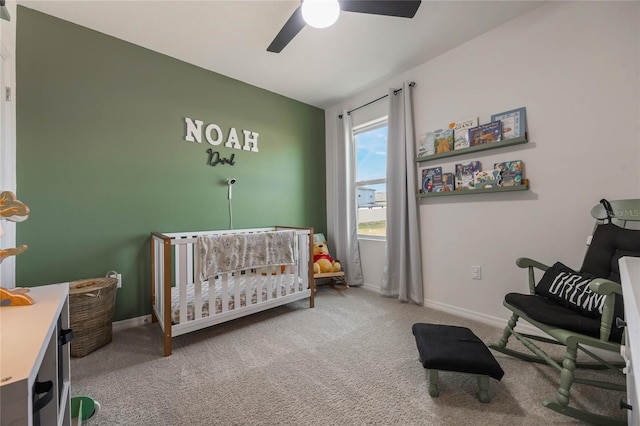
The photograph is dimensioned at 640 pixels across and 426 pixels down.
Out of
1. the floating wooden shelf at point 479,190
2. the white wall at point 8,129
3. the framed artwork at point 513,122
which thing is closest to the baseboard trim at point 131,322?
the white wall at point 8,129

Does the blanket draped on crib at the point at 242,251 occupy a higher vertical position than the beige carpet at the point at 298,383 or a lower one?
higher

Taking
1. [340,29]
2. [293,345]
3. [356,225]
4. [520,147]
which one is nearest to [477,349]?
[293,345]

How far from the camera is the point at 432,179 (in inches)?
98.7

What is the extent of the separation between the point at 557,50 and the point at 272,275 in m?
2.80

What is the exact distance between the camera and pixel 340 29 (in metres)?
2.07

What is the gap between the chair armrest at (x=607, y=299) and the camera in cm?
112

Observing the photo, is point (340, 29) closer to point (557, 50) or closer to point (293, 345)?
point (557, 50)

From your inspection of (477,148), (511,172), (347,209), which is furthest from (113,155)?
(511,172)

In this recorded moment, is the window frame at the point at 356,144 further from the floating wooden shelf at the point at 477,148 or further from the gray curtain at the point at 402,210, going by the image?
the floating wooden shelf at the point at 477,148

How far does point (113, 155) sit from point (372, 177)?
8.56 ft

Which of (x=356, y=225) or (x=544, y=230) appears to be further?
(x=356, y=225)

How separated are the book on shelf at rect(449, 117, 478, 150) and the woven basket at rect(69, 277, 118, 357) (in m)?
3.02

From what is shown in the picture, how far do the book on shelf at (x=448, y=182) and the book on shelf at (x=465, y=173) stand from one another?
0.11 feet

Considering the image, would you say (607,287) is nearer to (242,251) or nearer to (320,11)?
(320,11)
